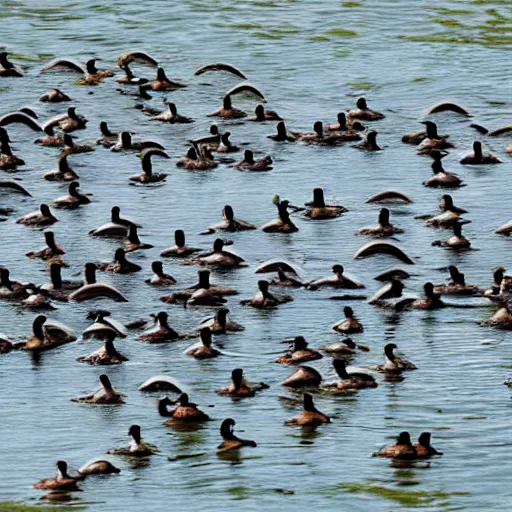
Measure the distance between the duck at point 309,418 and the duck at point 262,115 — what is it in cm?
3312

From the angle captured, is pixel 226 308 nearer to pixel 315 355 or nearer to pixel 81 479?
pixel 315 355

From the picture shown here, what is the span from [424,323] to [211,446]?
1069cm

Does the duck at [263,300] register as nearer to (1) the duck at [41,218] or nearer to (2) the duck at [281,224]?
(2) the duck at [281,224]

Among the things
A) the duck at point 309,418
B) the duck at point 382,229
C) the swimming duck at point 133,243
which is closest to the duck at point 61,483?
the duck at point 309,418

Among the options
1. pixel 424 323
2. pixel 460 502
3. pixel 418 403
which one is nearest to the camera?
pixel 460 502

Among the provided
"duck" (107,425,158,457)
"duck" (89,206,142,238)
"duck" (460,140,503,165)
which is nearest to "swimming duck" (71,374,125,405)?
"duck" (107,425,158,457)

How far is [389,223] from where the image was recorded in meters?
66.4

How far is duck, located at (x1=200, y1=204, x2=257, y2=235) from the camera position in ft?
217

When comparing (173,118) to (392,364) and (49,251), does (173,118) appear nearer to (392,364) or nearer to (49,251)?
(49,251)

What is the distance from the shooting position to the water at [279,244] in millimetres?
46969

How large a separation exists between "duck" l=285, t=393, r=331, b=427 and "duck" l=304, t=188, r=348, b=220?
19.0 m

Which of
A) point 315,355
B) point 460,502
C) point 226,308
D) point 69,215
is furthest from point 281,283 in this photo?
point 460,502

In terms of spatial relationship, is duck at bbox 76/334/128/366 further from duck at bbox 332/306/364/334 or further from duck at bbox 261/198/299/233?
duck at bbox 261/198/299/233

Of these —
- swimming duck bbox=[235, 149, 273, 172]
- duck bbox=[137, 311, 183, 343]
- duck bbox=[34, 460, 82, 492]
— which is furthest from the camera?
swimming duck bbox=[235, 149, 273, 172]
